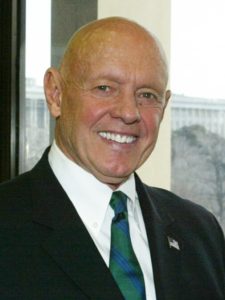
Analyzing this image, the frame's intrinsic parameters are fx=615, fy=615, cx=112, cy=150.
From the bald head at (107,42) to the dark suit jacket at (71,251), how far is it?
26cm

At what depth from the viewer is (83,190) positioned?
1475mm

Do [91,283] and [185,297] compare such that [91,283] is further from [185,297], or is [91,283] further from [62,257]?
[185,297]

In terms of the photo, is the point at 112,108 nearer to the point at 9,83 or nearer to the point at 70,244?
the point at 70,244

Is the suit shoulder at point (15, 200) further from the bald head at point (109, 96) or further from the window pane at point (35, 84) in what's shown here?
the window pane at point (35, 84)

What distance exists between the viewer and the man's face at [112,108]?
1419 millimetres

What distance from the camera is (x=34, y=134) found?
267 cm

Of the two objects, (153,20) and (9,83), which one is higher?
(153,20)

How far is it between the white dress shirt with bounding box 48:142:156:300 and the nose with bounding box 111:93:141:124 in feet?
0.57

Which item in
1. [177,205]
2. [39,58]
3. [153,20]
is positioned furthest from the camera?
[39,58]

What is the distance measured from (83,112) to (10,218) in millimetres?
295

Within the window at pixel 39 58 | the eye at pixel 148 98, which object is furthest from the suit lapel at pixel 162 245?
the window at pixel 39 58

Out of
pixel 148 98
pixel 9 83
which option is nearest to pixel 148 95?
pixel 148 98

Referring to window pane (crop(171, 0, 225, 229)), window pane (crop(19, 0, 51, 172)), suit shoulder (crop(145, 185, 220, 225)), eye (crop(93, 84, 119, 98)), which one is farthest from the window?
eye (crop(93, 84, 119, 98))

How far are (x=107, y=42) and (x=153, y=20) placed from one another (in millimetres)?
871
